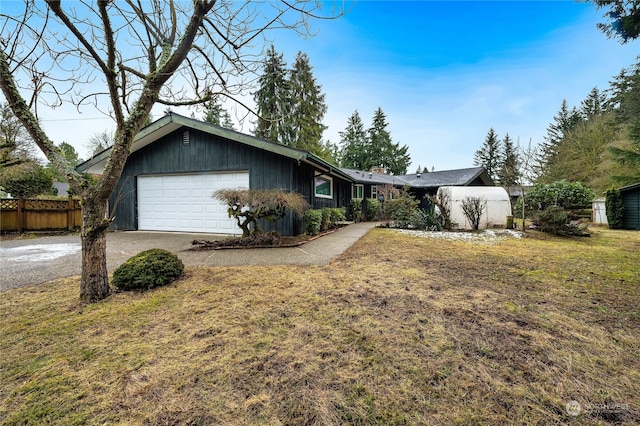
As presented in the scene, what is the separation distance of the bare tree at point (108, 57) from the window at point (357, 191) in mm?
12004

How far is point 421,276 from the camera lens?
4145 millimetres

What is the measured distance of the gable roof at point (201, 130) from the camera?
7.48m

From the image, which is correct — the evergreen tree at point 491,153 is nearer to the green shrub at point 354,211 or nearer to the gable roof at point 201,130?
the green shrub at point 354,211

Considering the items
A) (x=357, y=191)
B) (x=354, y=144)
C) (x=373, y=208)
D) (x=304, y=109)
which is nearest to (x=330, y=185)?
(x=357, y=191)

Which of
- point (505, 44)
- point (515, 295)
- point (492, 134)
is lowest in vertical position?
point (515, 295)

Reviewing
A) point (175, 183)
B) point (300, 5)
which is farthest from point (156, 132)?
point (300, 5)

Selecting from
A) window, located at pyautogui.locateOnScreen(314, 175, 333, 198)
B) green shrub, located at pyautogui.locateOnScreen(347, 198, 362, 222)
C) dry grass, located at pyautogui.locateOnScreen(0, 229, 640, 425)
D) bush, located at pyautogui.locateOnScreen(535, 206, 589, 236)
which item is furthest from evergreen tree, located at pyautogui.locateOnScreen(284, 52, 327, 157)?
dry grass, located at pyautogui.locateOnScreen(0, 229, 640, 425)

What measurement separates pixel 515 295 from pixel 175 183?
10.1 m

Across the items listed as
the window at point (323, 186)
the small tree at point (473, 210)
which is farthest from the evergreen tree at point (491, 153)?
the window at point (323, 186)

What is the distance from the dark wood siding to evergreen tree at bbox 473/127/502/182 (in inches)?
1485

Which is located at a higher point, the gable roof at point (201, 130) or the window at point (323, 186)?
the gable roof at point (201, 130)

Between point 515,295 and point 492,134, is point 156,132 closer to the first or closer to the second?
point 515,295

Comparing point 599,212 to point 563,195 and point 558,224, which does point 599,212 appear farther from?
point 558,224

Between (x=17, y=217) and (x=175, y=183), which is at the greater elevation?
(x=175, y=183)
